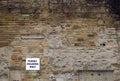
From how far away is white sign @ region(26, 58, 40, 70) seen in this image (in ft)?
26.6

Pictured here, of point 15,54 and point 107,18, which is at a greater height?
point 107,18

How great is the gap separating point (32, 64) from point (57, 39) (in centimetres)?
79

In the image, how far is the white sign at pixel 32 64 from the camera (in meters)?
8.09

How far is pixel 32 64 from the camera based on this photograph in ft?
26.6

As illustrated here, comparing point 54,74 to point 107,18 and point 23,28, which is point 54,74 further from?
point 107,18

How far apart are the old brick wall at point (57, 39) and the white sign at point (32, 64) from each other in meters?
0.09

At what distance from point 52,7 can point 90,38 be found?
3.65ft

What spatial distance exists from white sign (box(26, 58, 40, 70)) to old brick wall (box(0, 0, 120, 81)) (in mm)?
89

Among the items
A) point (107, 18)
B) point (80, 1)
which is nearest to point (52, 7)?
point (80, 1)

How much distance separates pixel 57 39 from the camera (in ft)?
26.9

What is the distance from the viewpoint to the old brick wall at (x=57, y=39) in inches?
318

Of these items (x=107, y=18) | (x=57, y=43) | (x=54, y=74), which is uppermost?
(x=107, y=18)

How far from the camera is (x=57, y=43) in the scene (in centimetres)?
819

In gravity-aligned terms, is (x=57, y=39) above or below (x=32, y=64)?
above
